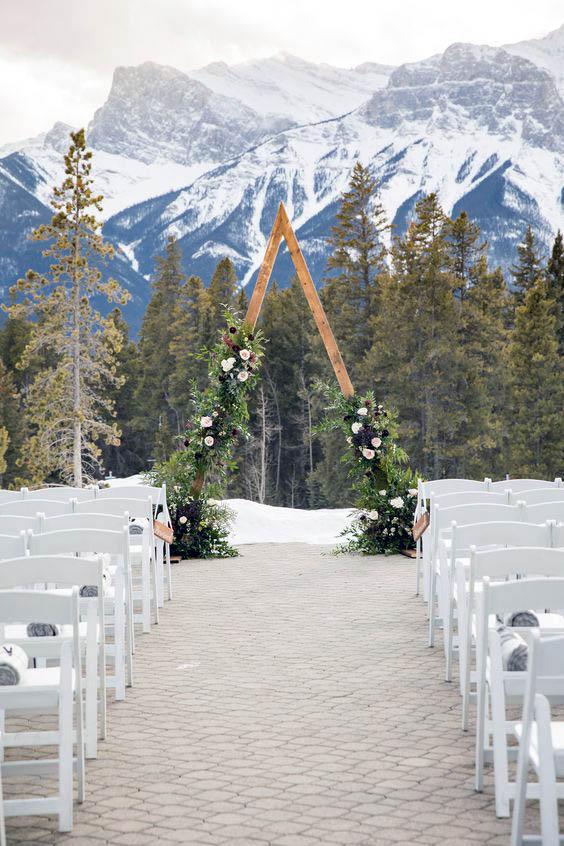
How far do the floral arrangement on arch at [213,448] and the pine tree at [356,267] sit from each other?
3557 cm

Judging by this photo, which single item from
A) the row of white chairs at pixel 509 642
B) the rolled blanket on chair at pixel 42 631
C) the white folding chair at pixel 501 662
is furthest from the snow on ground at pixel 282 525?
the white folding chair at pixel 501 662

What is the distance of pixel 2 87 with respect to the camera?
32.5 meters

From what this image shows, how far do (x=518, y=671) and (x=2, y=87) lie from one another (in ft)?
102

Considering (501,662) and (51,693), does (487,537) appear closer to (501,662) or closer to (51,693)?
(501,662)

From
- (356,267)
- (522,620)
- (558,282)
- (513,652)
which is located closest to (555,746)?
(513,652)

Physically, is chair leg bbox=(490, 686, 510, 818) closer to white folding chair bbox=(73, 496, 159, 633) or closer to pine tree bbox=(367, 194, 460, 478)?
white folding chair bbox=(73, 496, 159, 633)

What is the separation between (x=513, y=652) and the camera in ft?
14.9

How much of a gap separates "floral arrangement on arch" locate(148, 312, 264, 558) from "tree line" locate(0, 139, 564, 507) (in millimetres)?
17448

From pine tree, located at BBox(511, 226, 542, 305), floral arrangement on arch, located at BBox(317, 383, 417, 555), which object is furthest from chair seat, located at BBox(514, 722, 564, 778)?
pine tree, located at BBox(511, 226, 542, 305)

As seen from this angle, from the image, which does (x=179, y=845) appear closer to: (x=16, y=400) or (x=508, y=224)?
(x=16, y=400)

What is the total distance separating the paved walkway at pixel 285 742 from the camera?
430cm

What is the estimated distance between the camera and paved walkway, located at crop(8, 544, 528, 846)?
430cm

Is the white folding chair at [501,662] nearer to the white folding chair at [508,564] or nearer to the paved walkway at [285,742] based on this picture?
the white folding chair at [508,564]

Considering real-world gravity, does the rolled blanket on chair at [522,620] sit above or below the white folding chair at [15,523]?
below
